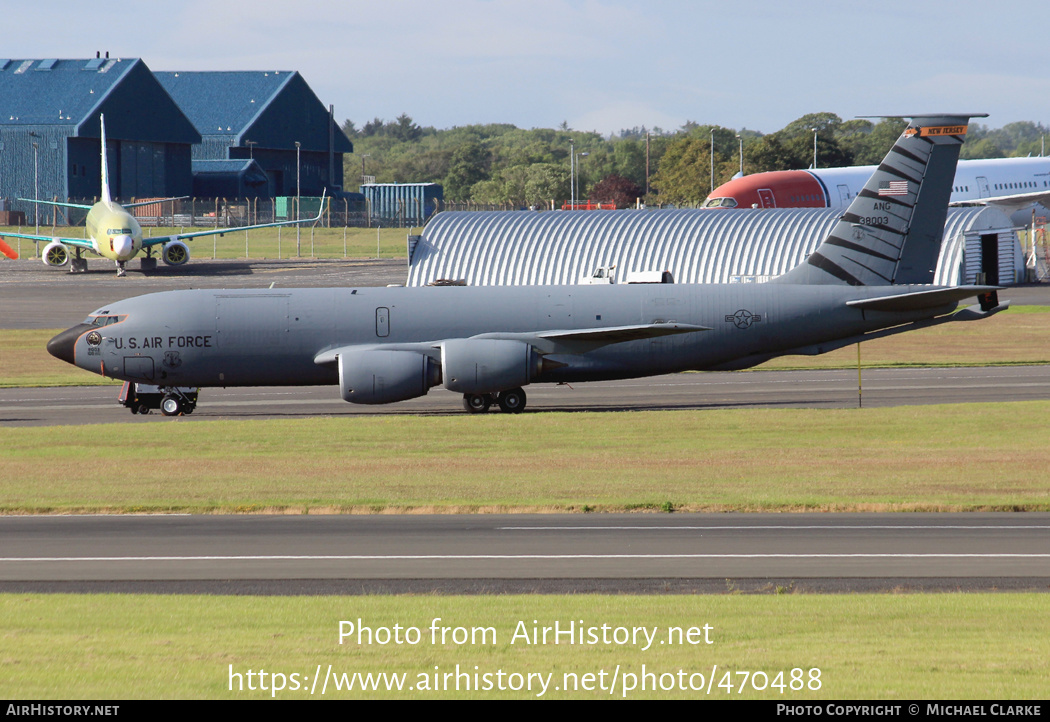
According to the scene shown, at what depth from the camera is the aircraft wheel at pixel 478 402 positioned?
133ft

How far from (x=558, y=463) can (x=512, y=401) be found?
10.7 m

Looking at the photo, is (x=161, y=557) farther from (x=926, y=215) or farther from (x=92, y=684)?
(x=926, y=215)

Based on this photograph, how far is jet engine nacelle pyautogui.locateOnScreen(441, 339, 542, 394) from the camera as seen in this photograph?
38844 millimetres

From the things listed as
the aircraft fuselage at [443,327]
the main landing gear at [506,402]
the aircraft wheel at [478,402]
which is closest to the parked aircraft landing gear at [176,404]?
the aircraft fuselage at [443,327]

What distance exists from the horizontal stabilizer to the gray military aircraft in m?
0.07

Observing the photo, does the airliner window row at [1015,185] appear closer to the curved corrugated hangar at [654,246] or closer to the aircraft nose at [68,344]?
the curved corrugated hangar at [654,246]

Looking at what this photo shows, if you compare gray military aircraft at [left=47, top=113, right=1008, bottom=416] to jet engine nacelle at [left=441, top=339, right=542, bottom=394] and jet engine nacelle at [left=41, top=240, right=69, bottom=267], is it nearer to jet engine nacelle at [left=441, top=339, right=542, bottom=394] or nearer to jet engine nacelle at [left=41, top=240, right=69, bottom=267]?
jet engine nacelle at [left=441, top=339, right=542, bottom=394]

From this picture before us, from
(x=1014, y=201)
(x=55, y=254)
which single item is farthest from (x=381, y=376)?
(x=55, y=254)

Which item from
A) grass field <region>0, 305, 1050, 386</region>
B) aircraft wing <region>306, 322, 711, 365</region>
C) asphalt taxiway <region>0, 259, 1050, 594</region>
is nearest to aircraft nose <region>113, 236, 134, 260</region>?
grass field <region>0, 305, 1050, 386</region>

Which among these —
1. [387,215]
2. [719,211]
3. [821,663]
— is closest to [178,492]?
[821,663]

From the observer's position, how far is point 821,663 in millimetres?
11695

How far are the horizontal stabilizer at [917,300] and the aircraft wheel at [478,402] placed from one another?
1247cm

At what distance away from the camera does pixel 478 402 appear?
40594 millimetres
